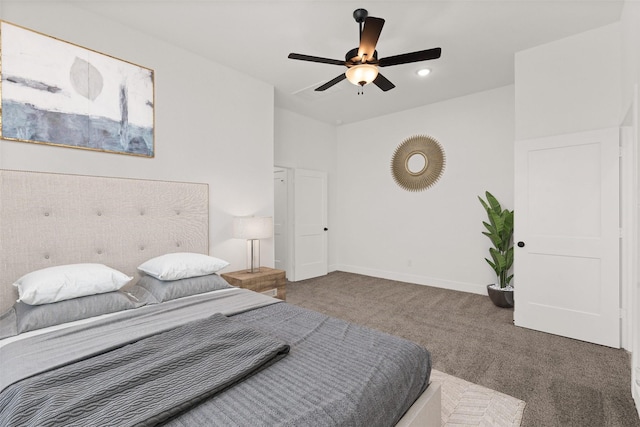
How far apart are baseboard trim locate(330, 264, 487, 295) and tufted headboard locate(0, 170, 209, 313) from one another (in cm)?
328

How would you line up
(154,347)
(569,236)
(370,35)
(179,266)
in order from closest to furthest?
(154,347) < (370,35) < (179,266) < (569,236)

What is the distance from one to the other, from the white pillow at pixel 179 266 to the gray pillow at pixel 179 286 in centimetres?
4

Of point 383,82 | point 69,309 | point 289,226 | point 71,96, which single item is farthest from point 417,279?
point 71,96

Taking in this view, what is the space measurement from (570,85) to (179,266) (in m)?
3.89

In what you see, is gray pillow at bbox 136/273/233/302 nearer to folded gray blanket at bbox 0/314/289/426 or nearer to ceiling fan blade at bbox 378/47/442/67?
folded gray blanket at bbox 0/314/289/426

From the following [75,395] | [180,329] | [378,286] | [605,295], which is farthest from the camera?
[378,286]

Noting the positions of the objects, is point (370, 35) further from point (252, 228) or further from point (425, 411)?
point (425, 411)

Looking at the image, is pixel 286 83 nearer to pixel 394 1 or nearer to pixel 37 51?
pixel 394 1

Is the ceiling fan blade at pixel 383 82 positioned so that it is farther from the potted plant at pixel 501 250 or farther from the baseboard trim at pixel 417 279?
the baseboard trim at pixel 417 279

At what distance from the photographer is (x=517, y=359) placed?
96.3 inches

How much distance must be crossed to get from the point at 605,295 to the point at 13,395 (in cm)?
397

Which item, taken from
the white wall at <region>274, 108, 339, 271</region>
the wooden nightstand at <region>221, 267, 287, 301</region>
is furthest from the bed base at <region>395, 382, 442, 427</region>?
the white wall at <region>274, 108, 339, 271</region>

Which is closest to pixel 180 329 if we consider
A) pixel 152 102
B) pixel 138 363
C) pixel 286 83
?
pixel 138 363

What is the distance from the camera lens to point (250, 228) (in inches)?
126
